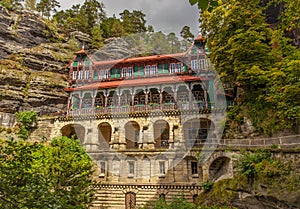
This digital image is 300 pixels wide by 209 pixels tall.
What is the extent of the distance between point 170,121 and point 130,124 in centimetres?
482

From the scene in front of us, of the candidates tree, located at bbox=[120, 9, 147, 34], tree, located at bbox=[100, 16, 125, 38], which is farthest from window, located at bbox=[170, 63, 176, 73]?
tree, located at bbox=[120, 9, 147, 34]

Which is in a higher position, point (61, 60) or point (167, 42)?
point (167, 42)

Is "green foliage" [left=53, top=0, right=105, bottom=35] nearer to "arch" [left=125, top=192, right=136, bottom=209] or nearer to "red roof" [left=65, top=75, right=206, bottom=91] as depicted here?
"red roof" [left=65, top=75, right=206, bottom=91]

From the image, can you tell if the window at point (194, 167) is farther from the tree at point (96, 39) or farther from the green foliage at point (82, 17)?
the green foliage at point (82, 17)

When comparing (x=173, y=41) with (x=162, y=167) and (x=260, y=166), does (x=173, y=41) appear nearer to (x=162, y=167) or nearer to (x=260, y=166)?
(x=162, y=167)

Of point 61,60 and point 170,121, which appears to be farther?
point 61,60

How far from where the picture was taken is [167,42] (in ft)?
169

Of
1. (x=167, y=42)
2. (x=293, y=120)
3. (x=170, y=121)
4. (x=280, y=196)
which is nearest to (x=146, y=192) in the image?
(x=170, y=121)

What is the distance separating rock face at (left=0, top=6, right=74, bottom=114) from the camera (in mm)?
31594

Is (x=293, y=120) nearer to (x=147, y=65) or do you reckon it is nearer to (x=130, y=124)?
(x=130, y=124)

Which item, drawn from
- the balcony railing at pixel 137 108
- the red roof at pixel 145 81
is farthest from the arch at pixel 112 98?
the balcony railing at pixel 137 108

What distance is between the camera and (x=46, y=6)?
51219 mm

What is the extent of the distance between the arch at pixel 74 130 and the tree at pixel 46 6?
3362 cm

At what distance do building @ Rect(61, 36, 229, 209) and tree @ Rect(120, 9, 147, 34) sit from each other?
2165 cm
